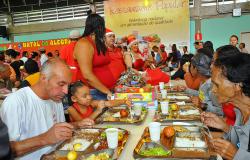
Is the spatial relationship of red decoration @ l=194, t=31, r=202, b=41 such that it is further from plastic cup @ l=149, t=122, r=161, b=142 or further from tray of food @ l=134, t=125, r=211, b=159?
plastic cup @ l=149, t=122, r=161, b=142

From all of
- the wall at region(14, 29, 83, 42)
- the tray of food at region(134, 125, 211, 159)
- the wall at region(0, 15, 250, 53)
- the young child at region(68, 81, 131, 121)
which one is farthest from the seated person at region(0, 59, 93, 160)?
the wall at region(14, 29, 83, 42)

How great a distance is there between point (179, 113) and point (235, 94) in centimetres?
69

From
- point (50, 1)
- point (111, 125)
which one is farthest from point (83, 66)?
point (50, 1)

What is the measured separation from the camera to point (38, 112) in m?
1.93

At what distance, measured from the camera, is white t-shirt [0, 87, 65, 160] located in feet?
5.65

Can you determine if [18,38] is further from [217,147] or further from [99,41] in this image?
[217,147]

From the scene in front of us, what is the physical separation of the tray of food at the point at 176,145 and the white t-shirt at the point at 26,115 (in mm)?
699

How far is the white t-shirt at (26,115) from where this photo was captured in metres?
1.72

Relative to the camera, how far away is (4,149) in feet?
2.05

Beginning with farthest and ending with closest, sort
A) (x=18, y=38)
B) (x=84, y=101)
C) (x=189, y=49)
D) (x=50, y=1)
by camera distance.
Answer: (x=18, y=38) → (x=50, y=1) → (x=189, y=49) → (x=84, y=101)

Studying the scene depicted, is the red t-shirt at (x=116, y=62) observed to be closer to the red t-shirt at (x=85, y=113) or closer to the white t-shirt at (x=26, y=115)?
the red t-shirt at (x=85, y=113)

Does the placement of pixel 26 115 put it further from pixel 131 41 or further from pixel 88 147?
pixel 131 41

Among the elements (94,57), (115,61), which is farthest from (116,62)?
(94,57)

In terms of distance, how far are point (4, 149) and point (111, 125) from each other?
5.40 ft
